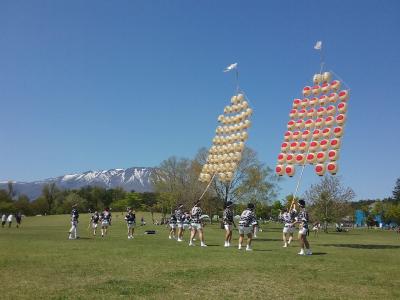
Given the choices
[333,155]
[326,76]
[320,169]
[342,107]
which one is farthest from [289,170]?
[326,76]

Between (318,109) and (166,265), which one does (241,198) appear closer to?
(318,109)

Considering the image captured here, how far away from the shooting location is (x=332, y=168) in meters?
24.0

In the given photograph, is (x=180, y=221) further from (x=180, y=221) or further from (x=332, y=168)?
(x=332, y=168)

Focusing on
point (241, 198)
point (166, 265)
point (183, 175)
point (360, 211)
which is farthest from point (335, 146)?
point (360, 211)

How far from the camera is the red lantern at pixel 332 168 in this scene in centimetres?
2391

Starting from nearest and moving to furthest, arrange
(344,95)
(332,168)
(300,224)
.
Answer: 1. (300,224)
2. (332,168)
3. (344,95)

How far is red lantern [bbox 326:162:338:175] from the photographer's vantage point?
23.9m

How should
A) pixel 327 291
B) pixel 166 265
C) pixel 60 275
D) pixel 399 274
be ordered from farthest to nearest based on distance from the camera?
pixel 166 265 < pixel 399 274 < pixel 60 275 < pixel 327 291

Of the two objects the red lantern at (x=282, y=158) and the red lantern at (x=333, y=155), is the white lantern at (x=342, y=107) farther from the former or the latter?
the red lantern at (x=282, y=158)

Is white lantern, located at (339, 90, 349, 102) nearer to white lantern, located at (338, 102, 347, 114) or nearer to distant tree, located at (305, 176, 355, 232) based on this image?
white lantern, located at (338, 102, 347, 114)

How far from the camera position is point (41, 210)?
12212cm

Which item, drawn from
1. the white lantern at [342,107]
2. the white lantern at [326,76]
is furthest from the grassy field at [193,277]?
the white lantern at [326,76]

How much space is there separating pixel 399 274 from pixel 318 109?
15.3 meters

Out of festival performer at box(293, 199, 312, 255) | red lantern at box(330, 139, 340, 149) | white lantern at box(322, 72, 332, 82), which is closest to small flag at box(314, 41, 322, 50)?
white lantern at box(322, 72, 332, 82)
